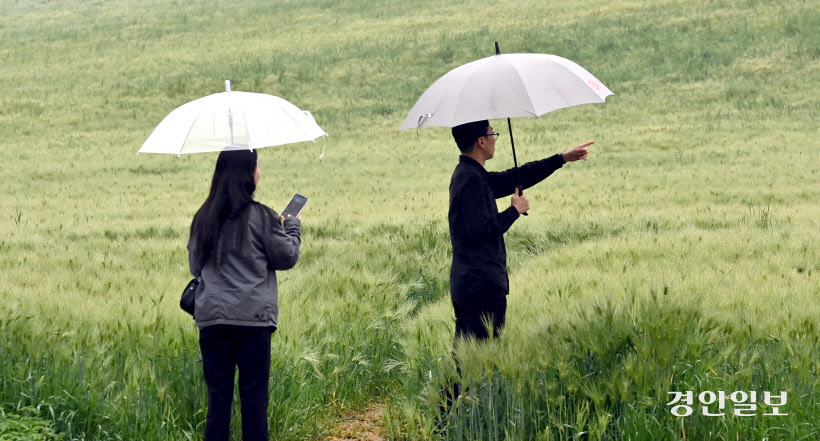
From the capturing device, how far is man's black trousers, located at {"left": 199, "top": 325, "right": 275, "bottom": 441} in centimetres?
464

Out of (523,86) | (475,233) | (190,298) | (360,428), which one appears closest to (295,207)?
(190,298)

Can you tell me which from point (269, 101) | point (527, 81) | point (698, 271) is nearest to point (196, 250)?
point (269, 101)

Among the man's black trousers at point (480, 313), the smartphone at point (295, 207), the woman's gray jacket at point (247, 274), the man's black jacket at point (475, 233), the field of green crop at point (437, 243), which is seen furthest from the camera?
the man's black trousers at point (480, 313)

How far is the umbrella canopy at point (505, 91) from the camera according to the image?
5586mm

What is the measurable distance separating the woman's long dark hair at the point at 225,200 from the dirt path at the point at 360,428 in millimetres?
1973

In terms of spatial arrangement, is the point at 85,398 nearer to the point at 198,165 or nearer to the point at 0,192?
the point at 0,192

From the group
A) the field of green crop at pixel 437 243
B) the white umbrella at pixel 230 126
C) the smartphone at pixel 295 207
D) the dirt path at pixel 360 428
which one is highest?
the white umbrella at pixel 230 126

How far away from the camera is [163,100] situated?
1417 inches

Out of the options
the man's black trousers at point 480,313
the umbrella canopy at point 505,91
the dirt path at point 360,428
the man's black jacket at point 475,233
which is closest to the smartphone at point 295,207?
the man's black jacket at point 475,233

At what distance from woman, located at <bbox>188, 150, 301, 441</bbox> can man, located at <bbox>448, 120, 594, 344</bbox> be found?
3.89 ft

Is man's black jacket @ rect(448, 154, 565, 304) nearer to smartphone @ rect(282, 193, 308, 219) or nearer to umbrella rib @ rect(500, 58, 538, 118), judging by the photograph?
umbrella rib @ rect(500, 58, 538, 118)

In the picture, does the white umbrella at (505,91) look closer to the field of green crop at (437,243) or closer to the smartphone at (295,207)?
the smartphone at (295,207)

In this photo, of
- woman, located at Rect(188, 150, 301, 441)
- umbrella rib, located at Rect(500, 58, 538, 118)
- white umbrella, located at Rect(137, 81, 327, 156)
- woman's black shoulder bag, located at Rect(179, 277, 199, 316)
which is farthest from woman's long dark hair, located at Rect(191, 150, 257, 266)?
umbrella rib, located at Rect(500, 58, 538, 118)

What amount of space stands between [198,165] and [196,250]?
2204 centimetres
